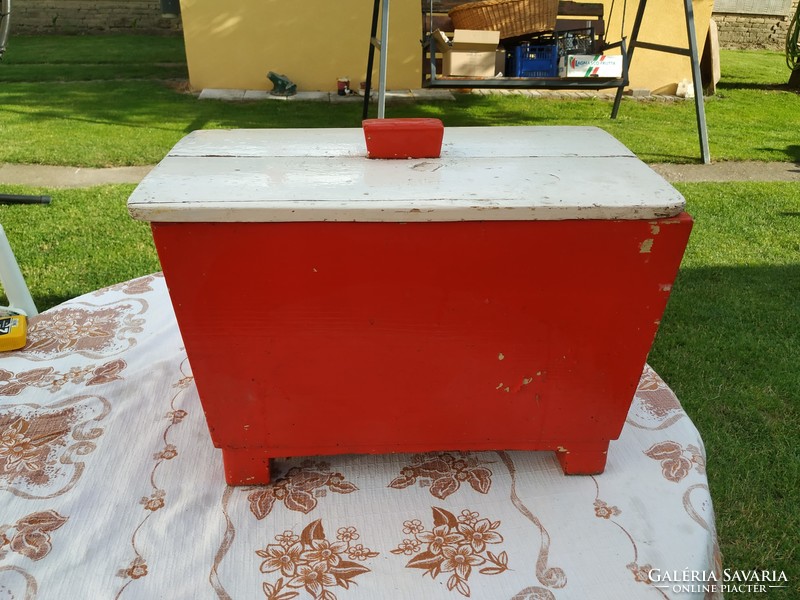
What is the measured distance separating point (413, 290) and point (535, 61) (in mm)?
2875

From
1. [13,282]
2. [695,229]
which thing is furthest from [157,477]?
[695,229]

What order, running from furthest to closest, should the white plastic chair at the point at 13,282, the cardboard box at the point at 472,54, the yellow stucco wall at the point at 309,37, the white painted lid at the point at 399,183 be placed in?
1. the yellow stucco wall at the point at 309,37
2. the cardboard box at the point at 472,54
3. the white plastic chair at the point at 13,282
4. the white painted lid at the point at 399,183

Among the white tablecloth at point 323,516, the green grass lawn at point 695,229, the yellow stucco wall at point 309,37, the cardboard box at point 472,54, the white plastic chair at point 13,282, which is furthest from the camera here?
the yellow stucco wall at point 309,37

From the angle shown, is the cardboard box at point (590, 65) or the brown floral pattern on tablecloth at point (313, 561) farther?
the cardboard box at point (590, 65)

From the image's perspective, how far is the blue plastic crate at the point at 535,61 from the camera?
3449 millimetres

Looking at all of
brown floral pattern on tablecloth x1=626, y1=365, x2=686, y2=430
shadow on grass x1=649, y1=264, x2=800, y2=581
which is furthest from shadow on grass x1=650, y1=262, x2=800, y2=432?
brown floral pattern on tablecloth x1=626, y1=365, x2=686, y2=430

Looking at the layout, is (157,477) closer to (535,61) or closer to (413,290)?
(413,290)

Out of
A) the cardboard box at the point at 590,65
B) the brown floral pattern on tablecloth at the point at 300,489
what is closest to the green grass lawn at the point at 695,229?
the cardboard box at the point at 590,65

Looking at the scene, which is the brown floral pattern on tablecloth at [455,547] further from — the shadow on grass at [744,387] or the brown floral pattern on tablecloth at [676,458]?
the shadow on grass at [744,387]

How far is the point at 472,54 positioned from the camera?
10.8ft

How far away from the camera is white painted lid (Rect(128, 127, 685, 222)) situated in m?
0.92

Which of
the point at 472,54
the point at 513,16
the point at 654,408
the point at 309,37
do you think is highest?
the point at 513,16

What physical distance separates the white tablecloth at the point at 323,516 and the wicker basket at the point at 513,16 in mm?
2681

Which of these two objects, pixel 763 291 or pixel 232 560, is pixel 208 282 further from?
pixel 763 291
